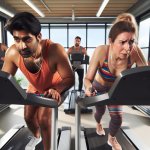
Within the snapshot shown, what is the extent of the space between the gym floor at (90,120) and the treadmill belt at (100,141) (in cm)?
25

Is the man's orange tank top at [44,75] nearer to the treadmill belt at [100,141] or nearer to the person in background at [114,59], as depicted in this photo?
the person in background at [114,59]

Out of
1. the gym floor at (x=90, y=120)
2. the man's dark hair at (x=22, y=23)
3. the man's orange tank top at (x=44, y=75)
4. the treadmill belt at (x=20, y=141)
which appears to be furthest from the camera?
the gym floor at (x=90, y=120)

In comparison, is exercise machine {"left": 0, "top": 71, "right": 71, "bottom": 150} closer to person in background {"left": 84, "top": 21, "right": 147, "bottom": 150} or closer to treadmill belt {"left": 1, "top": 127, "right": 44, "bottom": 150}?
treadmill belt {"left": 1, "top": 127, "right": 44, "bottom": 150}

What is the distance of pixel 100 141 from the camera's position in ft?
8.67

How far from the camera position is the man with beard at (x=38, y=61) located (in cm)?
132

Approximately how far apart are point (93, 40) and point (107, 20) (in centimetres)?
109

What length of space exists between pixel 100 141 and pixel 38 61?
4.96 ft

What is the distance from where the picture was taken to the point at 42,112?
1559 millimetres

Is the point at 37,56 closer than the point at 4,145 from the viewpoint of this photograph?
Yes

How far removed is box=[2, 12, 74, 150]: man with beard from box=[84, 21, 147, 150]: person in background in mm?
248

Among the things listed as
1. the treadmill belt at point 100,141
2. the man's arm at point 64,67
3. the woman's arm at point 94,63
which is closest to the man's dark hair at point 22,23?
the man's arm at point 64,67

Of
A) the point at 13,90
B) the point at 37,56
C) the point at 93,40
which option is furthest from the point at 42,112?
the point at 93,40

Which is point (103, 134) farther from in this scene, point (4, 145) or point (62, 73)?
point (62, 73)

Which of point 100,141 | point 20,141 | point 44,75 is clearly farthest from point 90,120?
point 44,75
